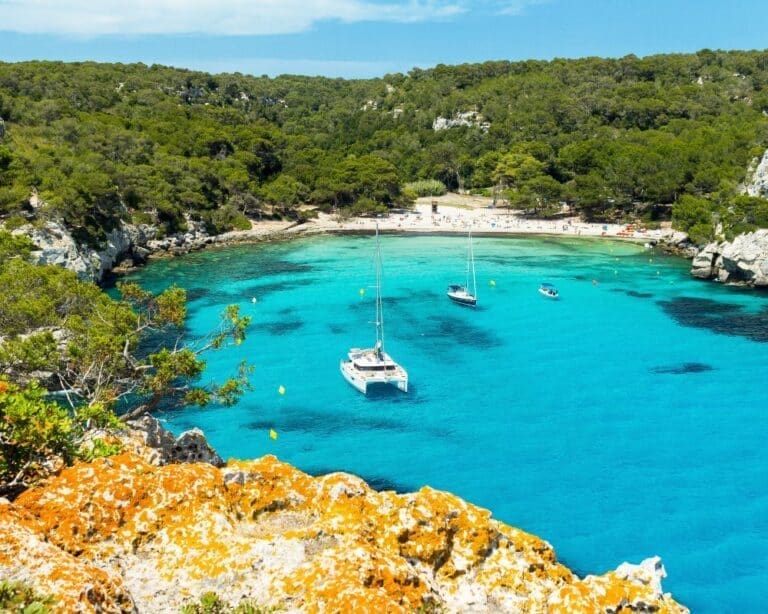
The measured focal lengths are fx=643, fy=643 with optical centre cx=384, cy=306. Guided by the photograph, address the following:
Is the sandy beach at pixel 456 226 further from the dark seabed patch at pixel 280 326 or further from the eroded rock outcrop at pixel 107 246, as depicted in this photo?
the dark seabed patch at pixel 280 326

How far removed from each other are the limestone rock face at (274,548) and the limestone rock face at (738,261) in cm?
5995

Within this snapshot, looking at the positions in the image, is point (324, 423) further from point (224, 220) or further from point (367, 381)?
point (224, 220)

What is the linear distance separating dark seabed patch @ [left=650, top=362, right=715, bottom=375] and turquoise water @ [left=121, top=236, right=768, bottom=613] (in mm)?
150

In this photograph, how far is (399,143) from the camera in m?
138

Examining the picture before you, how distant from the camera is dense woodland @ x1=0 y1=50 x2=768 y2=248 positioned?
75688 millimetres

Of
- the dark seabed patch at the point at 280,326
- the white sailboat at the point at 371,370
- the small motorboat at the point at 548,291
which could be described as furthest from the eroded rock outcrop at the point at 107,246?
the small motorboat at the point at 548,291

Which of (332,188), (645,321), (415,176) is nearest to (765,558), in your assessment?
(645,321)

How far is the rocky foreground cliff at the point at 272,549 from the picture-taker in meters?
7.07

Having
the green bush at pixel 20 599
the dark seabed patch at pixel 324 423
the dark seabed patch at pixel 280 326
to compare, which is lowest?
the dark seabed patch at pixel 324 423

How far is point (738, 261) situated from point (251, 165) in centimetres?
7255

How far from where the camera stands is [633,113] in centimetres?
12644

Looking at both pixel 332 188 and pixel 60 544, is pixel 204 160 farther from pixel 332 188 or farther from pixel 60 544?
pixel 60 544

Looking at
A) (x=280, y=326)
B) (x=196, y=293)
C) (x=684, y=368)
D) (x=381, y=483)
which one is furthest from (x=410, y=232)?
(x=381, y=483)

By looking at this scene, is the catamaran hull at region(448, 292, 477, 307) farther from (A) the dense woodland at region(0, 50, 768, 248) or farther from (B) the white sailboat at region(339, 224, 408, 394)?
(A) the dense woodland at region(0, 50, 768, 248)
